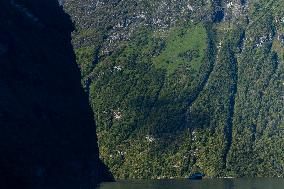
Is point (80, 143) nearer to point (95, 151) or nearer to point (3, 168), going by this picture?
point (95, 151)

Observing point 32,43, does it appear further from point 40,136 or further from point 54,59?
point 40,136

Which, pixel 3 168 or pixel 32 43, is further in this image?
pixel 32 43

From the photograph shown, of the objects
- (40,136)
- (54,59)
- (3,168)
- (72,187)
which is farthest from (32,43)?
(3,168)

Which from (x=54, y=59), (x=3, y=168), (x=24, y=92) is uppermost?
(x=54, y=59)

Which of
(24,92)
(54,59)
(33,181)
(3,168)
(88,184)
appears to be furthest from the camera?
(88,184)

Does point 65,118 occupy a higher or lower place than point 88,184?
higher

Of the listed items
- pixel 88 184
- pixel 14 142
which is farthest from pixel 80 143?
pixel 14 142

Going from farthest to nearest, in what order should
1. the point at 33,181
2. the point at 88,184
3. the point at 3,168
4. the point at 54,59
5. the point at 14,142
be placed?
the point at 88,184, the point at 54,59, the point at 33,181, the point at 14,142, the point at 3,168
